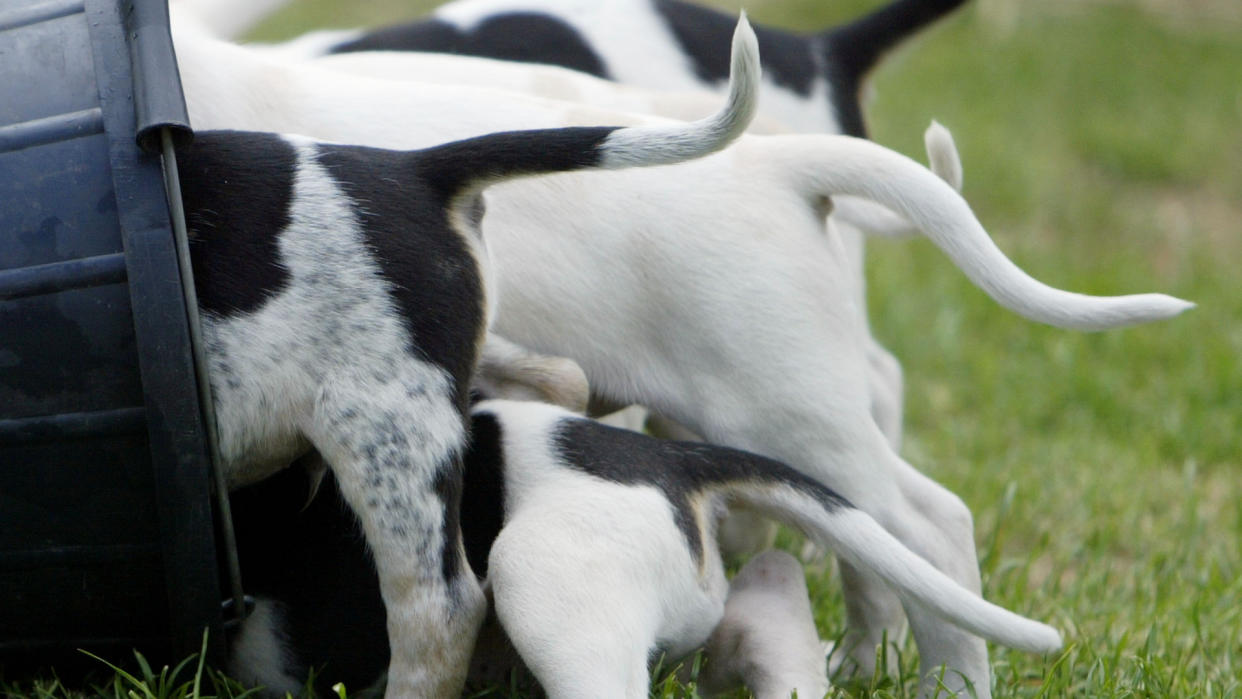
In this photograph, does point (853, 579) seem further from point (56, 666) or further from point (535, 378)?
point (56, 666)

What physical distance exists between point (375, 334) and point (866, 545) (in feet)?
2.63

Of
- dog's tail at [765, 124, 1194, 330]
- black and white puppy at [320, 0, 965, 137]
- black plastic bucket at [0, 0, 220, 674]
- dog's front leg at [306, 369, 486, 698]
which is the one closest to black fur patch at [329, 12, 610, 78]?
black and white puppy at [320, 0, 965, 137]

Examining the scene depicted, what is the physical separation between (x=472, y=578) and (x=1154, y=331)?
3.61 metres

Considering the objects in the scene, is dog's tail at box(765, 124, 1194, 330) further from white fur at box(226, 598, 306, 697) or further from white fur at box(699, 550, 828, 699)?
white fur at box(226, 598, 306, 697)

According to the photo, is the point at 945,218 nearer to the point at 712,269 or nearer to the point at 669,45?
the point at 712,269

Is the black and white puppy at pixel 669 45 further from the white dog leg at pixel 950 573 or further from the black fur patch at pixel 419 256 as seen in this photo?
the black fur patch at pixel 419 256

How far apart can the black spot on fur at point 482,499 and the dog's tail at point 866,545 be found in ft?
1.01

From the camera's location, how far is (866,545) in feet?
7.34

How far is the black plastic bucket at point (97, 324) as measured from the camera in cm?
196

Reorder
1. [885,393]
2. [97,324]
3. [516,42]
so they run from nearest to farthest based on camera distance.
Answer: [97,324], [516,42], [885,393]

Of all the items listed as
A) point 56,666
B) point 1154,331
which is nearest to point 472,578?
point 56,666

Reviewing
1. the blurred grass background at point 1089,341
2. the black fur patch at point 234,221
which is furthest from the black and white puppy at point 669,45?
the black fur patch at point 234,221

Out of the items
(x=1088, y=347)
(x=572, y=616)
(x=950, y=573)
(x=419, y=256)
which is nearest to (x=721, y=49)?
(x=950, y=573)

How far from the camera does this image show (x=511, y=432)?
2.29 meters
